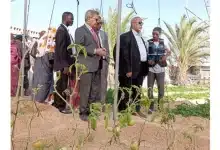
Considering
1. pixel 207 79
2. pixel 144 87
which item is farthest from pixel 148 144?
pixel 207 79

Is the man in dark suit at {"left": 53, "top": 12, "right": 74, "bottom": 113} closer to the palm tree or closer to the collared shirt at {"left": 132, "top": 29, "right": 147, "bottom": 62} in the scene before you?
the collared shirt at {"left": 132, "top": 29, "right": 147, "bottom": 62}

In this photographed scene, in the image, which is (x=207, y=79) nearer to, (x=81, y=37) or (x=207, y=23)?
(x=207, y=23)

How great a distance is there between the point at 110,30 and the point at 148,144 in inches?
28.5

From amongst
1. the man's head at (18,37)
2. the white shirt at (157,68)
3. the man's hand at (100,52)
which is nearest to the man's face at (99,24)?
the man's hand at (100,52)

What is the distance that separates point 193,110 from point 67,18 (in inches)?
39.1

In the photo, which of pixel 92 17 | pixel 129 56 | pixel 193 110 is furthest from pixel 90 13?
pixel 193 110

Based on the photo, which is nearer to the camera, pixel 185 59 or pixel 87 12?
pixel 87 12

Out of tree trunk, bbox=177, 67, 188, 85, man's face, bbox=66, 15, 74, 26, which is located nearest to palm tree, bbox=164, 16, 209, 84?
tree trunk, bbox=177, 67, 188, 85

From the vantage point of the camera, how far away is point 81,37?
2.27 meters

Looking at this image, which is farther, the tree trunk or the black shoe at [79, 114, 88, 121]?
the tree trunk

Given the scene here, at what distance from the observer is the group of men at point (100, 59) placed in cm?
222

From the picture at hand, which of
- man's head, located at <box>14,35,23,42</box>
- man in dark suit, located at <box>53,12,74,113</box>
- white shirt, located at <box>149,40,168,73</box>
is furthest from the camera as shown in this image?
white shirt, located at <box>149,40,168,73</box>

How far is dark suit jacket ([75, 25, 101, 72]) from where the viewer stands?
2.24m

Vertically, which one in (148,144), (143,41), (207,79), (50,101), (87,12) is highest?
(87,12)
